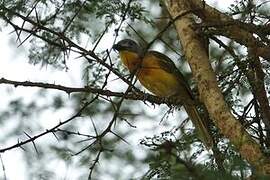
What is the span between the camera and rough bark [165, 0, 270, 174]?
3.41 metres

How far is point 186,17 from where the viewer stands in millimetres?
4465

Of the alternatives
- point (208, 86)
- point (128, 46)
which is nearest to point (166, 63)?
point (128, 46)

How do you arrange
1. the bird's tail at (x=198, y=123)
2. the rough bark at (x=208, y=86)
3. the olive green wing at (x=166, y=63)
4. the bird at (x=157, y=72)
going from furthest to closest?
the olive green wing at (x=166, y=63) < the bird at (x=157, y=72) < the bird's tail at (x=198, y=123) < the rough bark at (x=208, y=86)

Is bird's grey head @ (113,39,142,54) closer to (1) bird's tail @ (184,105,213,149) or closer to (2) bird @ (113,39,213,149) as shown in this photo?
(2) bird @ (113,39,213,149)

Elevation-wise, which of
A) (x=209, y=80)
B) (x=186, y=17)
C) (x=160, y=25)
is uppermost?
(x=160, y=25)

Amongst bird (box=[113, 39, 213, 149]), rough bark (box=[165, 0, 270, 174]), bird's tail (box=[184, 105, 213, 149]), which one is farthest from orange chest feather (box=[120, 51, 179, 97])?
rough bark (box=[165, 0, 270, 174])

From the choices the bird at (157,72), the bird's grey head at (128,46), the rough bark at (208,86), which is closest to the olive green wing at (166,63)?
the bird at (157,72)

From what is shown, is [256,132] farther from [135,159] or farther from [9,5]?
[9,5]

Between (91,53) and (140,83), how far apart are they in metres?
2.49

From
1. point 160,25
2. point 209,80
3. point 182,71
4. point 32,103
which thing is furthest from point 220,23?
point 32,103

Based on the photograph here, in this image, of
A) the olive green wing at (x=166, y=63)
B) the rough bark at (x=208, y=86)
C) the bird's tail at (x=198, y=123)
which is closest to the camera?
the rough bark at (x=208, y=86)

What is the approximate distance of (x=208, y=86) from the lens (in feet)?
13.3

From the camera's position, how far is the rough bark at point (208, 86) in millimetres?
3408

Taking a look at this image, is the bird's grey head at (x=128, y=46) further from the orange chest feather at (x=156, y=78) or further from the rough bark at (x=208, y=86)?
the rough bark at (x=208, y=86)
